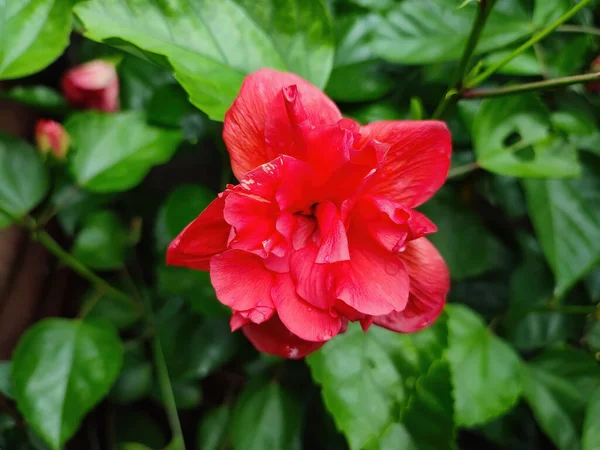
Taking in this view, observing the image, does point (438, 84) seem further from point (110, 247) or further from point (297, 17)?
point (110, 247)

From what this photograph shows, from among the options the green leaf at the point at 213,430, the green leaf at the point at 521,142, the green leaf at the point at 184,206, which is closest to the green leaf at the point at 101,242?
the green leaf at the point at 184,206

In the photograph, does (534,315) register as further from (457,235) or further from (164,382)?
(164,382)

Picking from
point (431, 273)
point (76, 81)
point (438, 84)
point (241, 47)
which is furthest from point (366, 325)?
point (76, 81)

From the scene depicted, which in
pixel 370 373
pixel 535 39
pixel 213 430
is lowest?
pixel 213 430

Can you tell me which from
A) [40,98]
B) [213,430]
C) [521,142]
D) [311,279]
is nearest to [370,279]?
[311,279]

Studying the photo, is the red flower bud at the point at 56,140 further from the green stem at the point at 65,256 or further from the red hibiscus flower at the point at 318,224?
the red hibiscus flower at the point at 318,224

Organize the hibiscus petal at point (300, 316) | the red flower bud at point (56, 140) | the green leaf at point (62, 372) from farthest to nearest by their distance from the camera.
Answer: the red flower bud at point (56, 140) → the green leaf at point (62, 372) → the hibiscus petal at point (300, 316)
